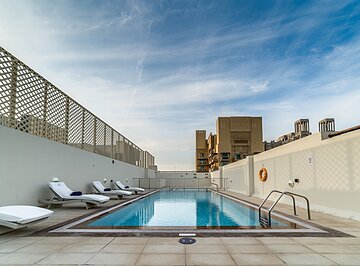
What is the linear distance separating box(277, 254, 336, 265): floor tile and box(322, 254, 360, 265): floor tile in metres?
0.09

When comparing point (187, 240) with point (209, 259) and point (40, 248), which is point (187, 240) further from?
point (40, 248)

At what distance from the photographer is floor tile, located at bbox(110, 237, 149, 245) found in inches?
147

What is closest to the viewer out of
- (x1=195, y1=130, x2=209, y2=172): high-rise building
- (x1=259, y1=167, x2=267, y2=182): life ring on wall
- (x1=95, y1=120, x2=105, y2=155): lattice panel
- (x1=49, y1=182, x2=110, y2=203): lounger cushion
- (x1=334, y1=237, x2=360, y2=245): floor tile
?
(x1=334, y1=237, x2=360, y2=245): floor tile

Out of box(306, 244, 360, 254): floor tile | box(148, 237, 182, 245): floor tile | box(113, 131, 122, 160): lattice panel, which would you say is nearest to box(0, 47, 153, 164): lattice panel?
box(113, 131, 122, 160): lattice panel

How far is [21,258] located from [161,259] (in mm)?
1560

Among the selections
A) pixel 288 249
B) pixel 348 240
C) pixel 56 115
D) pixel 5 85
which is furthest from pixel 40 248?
pixel 56 115

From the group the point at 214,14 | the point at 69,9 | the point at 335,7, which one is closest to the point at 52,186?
the point at 69,9

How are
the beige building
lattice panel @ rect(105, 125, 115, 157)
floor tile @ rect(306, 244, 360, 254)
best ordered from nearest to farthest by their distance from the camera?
floor tile @ rect(306, 244, 360, 254) < lattice panel @ rect(105, 125, 115, 157) < the beige building

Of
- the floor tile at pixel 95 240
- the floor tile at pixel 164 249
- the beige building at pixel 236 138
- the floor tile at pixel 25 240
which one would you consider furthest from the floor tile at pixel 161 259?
the beige building at pixel 236 138

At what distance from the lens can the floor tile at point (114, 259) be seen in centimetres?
288

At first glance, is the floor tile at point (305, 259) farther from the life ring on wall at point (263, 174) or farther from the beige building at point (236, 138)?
the beige building at point (236, 138)

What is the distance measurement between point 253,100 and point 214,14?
6.27 meters

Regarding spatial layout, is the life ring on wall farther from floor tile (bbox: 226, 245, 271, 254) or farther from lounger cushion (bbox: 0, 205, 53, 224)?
lounger cushion (bbox: 0, 205, 53, 224)

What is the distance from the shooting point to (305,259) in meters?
2.95
